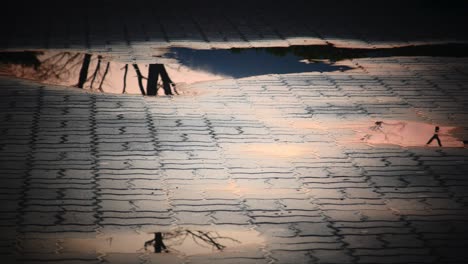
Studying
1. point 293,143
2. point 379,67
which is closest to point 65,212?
point 293,143

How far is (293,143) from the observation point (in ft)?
27.1

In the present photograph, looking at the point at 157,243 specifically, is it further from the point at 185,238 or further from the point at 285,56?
the point at 285,56

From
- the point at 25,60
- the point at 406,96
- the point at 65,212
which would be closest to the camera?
the point at 65,212

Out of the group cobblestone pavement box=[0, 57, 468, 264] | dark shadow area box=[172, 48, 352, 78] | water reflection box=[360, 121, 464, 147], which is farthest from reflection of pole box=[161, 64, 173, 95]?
water reflection box=[360, 121, 464, 147]

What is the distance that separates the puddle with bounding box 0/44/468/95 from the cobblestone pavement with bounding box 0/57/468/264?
399mm

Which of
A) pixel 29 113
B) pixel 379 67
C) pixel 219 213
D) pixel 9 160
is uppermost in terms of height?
pixel 379 67

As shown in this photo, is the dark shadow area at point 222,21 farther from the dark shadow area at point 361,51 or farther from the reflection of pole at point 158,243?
the reflection of pole at point 158,243

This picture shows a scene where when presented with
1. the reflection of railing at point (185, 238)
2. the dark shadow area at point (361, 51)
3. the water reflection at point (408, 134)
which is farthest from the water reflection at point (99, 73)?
the reflection of railing at point (185, 238)

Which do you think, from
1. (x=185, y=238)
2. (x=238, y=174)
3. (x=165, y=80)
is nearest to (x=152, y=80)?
(x=165, y=80)

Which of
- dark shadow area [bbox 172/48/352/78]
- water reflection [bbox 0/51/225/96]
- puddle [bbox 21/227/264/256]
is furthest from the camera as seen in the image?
dark shadow area [bbox 172/48/352/78]

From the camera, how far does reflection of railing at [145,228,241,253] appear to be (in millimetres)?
5781

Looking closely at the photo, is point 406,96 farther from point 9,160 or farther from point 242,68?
point 9,160

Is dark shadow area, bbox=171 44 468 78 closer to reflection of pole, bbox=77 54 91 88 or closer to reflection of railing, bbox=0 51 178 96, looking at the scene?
reflection of railing, bbox=0 51 178 96

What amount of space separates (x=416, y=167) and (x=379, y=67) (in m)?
4.20
